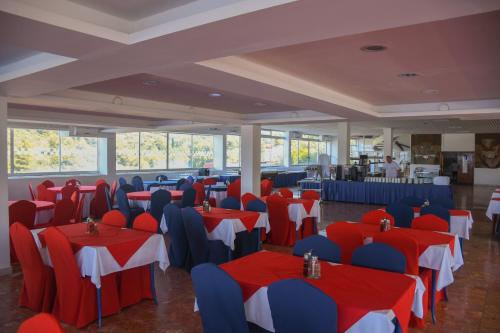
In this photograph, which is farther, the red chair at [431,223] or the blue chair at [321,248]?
the red chair at [431,223]

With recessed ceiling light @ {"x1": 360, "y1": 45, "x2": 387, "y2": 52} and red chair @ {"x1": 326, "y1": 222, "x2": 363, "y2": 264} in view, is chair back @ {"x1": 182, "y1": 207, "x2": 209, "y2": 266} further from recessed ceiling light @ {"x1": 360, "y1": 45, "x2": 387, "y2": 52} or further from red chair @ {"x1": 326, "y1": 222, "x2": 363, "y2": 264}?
recessed ceiling light @ {"x1": 360, "y1": 45, "x2": 387, "y2": 52}

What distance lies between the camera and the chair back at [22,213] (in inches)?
213

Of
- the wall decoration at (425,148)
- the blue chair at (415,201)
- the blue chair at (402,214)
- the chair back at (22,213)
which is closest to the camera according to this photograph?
the blue chair at (402,214)

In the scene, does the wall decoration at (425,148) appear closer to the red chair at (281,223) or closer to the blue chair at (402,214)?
the red chair at (281,223)

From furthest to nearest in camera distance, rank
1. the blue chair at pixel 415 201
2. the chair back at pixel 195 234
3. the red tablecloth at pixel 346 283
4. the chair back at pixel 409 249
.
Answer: the blue chair at pixel 415 201 → the chair back at pixel 195 234 → the chair back at pixel 409 249 → the red tablecloth at pixel 346 283

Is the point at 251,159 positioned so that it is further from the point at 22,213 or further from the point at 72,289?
→ the point at 72,289

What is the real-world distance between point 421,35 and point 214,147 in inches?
534

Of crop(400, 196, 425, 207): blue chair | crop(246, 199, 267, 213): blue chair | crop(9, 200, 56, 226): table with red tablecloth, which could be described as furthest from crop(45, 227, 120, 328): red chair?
crop(400, 196, 425, 207): blue chair

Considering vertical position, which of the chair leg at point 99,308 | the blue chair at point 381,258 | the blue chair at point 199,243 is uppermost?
the blue chair at point 381,258

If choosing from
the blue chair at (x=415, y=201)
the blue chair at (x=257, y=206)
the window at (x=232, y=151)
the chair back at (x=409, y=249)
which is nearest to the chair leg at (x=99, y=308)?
the chair back at (x=409, y=249)

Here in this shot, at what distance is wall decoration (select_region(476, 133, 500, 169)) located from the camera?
17812 millimetres

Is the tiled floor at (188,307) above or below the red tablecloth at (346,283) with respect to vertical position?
below

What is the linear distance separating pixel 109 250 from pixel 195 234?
1.48 metres

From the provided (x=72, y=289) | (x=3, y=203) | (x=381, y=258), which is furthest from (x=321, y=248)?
(x=3, y=203)
